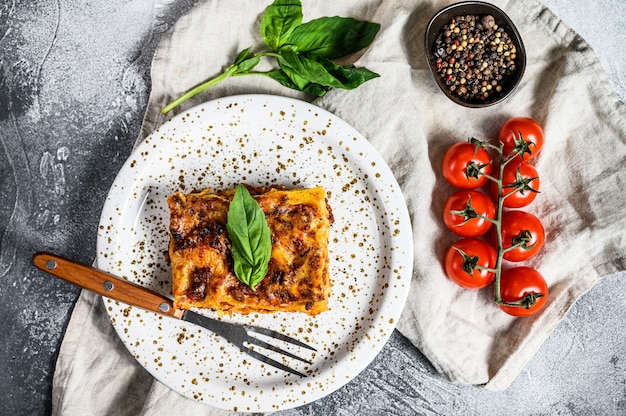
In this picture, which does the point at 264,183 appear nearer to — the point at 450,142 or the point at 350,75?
the point at 350,75

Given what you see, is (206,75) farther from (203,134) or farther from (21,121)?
(21,121)

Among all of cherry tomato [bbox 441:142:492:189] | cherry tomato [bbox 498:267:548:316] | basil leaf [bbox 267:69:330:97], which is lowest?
cherry tomato [bbox 498:267:548:316]

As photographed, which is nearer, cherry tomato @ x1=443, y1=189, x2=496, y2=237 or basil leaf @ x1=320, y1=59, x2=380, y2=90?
basil leaf @ x1=320, y1=59, x2=380, y2=90

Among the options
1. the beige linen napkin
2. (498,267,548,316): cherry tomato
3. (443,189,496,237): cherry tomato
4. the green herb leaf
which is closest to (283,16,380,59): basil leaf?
the beige linen napkin

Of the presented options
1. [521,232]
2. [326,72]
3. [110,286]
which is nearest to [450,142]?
[521,232]

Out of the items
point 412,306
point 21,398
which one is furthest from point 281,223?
point 21,398

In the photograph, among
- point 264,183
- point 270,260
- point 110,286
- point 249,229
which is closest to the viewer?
point 249,229

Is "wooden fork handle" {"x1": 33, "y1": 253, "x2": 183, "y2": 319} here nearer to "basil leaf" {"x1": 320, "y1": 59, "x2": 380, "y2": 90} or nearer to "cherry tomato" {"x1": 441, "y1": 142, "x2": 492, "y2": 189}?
"basil leaf" {"x1": 320, "y1": 59, "x2": 380, "y2": 90}
